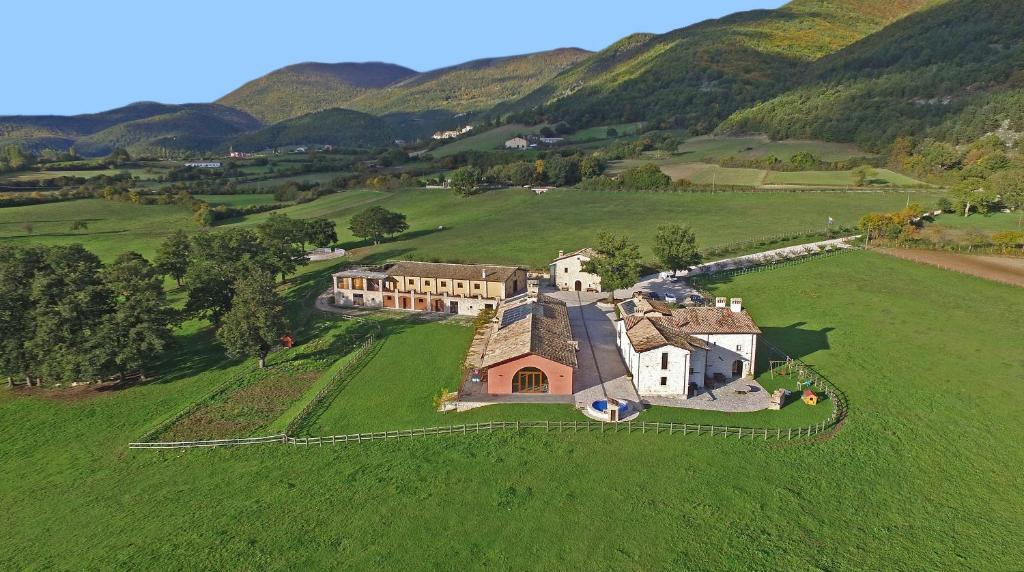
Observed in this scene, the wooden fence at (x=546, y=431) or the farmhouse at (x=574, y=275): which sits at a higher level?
the farmhouse at (x=574, y=275)

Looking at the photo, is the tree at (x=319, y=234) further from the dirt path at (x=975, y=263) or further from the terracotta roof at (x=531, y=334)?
the dirt path at (x=975, y=263)

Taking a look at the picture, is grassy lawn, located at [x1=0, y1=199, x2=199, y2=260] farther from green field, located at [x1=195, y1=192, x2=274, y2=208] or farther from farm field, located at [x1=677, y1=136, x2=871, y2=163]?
farm field, located at [x1=677, y1=136, x2=871, y2=163]

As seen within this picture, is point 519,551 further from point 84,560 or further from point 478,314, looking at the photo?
point 478,314

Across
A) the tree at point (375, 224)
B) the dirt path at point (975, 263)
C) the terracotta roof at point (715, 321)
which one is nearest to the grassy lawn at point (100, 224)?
the tree at point (375, 224)

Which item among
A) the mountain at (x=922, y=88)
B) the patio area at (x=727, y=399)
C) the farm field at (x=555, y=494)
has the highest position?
the mountain at (x=922, y=88)

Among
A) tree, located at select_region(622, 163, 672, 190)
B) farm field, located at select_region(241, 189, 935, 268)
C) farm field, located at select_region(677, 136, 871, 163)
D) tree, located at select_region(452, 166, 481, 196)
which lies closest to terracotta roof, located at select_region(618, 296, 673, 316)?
farm field, located at select_region(241, 189, 935, 268)
